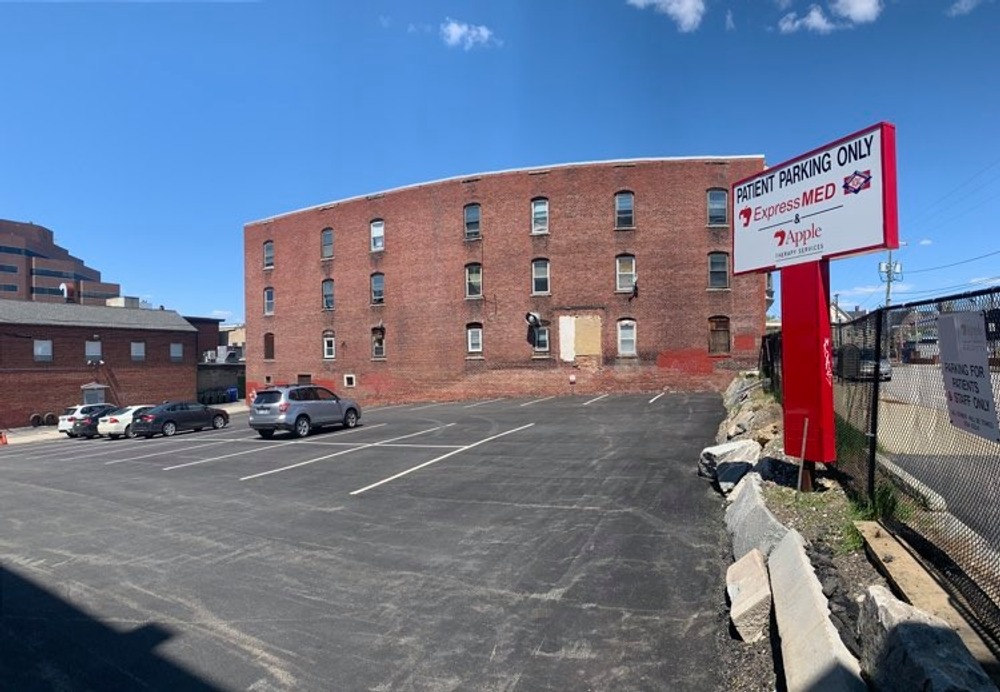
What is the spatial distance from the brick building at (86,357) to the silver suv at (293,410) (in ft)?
103

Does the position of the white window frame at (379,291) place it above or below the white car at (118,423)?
above

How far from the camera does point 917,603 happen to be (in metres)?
4.02

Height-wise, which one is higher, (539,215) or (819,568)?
(539,215)

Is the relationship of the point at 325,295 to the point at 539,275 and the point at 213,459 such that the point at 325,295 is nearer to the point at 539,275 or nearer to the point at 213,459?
the point at 539,275

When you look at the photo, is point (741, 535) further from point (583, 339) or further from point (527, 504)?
point (583, 339)

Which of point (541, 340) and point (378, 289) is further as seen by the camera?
point (378, 289)

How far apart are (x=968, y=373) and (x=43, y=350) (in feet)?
171

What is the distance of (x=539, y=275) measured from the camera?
35.8 meters

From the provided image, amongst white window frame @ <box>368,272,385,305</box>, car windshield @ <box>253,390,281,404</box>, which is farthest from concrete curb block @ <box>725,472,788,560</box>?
white window frame @ <box>368,272,385,305</box>

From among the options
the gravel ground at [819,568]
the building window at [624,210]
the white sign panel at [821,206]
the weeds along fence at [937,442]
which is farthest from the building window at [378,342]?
the weeds along fence at [937,442]

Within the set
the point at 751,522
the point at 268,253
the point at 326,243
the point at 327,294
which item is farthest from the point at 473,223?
the point at 751,522

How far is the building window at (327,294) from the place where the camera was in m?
42.6

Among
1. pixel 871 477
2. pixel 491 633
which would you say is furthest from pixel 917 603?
pixel 491 633

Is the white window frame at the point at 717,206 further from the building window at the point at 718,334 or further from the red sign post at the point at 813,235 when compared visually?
the red sign post at the point at 813,235
